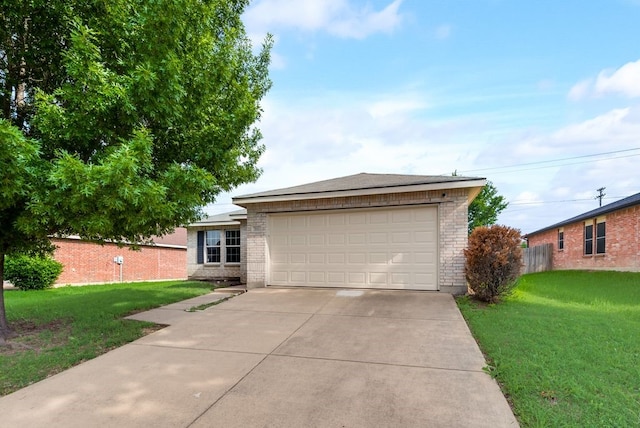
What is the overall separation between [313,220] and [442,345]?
6051mm

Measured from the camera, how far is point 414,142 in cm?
2117

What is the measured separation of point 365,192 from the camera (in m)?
9.15

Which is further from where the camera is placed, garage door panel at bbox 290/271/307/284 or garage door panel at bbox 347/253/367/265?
garage door panel at bbox 290/271/307/284

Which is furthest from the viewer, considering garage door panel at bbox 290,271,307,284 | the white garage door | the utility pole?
the utility pole

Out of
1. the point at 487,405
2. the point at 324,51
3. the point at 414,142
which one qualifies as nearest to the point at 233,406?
the point at 487,405

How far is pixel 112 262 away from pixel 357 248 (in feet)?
48.7

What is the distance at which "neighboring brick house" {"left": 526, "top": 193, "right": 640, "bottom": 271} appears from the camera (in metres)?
13.7

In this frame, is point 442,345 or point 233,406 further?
point 442,345

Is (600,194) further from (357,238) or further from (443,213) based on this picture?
(357,238)

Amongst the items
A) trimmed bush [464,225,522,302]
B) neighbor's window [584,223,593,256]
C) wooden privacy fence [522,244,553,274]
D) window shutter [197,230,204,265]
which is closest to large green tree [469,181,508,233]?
wooden privacy fence [522,244,553,274]

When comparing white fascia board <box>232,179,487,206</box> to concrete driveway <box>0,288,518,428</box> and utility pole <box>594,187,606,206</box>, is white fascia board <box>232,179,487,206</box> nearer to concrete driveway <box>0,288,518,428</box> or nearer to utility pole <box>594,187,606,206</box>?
concrete driveway <box>0,288,518,428</box>

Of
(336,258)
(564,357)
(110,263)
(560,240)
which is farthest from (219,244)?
(560,240)

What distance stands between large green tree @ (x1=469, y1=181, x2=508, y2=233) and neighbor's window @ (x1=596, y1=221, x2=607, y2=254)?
12487 millimetres

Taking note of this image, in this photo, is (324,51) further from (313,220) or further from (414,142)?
(414,142)
